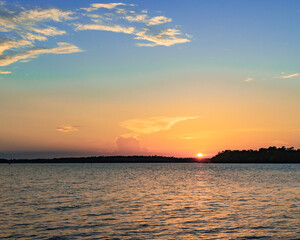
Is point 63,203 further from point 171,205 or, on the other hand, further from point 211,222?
point 211,222

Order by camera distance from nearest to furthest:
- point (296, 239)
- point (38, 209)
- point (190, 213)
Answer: point (296, 239), point (190, 213), point (38, 209)

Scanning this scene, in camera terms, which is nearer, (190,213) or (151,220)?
(151,220)

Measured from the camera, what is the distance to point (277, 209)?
1613 inches

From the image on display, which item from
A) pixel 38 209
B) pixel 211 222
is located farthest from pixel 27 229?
pixel 211 222

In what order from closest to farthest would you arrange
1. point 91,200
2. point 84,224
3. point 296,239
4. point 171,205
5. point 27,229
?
1. point 296,239
2. point 27,229
3. point 84,224
4. point 171,205
5. point 91,200

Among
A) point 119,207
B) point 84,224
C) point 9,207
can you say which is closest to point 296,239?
point 84,224

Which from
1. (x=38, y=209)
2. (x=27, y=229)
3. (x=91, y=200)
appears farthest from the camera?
(x=91, y=200)

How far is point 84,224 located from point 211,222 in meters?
12.4

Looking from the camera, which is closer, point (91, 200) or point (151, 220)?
point (151, 220)

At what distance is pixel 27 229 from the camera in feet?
97.2

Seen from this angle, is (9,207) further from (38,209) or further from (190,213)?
(190,213)

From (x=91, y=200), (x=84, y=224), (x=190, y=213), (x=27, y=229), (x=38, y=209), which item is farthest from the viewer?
(x=91, y=200)

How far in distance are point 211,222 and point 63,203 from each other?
23.0m

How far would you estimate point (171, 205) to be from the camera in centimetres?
4478
